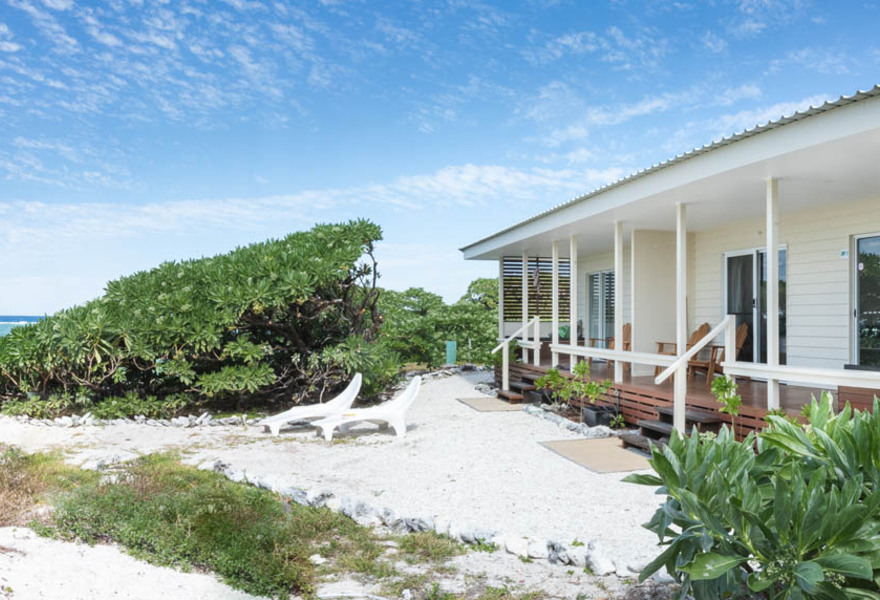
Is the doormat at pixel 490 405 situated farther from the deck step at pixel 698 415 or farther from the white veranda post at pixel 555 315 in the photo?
the deck step at pixel 698 415

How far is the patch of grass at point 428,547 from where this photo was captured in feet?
11.3

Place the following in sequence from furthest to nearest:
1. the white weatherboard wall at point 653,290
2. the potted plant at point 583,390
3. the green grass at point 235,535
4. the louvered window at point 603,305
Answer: the louvered window at point 603,305 → the white weatherboard wall at point 653,290 → the potted plant at point 583,390 → the green grass at point 235,535

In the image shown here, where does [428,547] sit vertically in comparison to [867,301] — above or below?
below

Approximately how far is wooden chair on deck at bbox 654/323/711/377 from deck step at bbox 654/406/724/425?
1977mm

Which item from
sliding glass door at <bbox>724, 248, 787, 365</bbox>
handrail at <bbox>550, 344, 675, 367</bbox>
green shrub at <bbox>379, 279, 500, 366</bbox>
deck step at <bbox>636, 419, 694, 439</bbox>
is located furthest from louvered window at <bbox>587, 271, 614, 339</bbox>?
deck step at <bbox>636, 419, 694, 439</bbox>

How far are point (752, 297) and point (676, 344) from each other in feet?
4.83

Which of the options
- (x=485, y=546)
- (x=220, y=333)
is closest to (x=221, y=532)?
(x=485, y=546)

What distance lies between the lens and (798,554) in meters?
1.76

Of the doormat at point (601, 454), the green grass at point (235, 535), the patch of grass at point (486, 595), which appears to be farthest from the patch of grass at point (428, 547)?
the doormat at point (601, 454)

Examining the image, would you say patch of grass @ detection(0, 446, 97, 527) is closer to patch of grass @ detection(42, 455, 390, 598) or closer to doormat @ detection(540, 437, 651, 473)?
patch of grass @ detection(42, 455, 390, 598)

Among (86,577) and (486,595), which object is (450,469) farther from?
(86,577)

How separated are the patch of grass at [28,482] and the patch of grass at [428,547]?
2.41 metres

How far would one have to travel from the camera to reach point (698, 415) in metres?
6.48

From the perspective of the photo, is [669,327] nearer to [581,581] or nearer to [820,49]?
[820,49]
